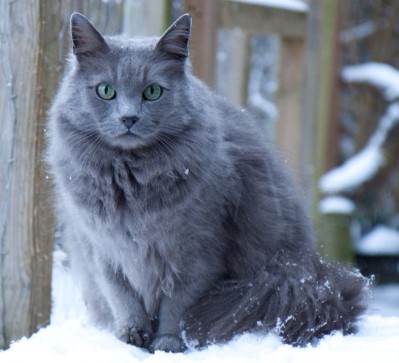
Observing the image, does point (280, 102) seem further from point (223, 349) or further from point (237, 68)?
point (223, 349)

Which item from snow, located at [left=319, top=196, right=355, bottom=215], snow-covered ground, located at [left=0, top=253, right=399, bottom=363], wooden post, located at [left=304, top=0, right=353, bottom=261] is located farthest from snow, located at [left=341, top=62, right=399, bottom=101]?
snow-covered ground, located at [left=0, top=253, right=399, bottom=363]

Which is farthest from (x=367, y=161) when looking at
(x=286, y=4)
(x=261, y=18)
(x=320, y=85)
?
(x=261, y=18)

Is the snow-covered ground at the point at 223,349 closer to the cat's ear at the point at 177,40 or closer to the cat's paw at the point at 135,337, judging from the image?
the cat's paw at the point at 135,337

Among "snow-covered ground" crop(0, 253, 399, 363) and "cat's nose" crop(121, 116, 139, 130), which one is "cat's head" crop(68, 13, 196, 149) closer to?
"cat's nose" crop(121, 116, 139, 130)

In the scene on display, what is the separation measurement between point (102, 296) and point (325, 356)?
3.72 ft

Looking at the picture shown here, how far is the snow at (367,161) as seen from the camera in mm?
5934

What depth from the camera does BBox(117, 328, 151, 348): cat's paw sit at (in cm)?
279

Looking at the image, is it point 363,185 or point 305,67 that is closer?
point 305,67

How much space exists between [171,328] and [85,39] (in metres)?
1.08

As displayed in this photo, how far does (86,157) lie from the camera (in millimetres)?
2611

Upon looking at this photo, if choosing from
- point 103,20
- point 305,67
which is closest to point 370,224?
point 305,67

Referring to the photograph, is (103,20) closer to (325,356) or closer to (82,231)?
(82,231)

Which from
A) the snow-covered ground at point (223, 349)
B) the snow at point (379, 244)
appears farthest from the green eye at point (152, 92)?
the snow at point (379, 244)

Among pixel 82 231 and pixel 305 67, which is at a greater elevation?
pixel 305 67
